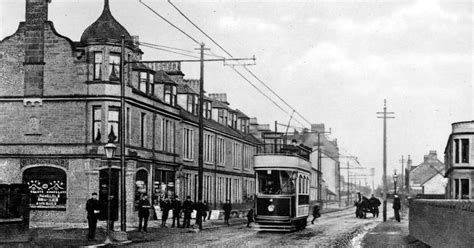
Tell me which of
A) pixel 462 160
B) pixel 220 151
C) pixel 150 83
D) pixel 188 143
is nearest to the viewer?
pixel 150 83

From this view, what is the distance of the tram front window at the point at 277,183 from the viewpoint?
30.1 m

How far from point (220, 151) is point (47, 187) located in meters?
22.8

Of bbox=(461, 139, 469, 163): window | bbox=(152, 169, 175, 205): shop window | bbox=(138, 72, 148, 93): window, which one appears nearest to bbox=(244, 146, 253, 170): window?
bbox=(461, 139, 469, 163): window

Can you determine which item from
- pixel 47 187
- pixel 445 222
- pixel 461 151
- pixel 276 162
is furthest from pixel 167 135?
pixel 461 151

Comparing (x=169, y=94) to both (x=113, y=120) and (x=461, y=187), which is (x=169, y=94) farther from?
(x=461, y=187)

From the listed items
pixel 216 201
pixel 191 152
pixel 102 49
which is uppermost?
pixel 102 49

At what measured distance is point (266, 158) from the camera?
3047 cm

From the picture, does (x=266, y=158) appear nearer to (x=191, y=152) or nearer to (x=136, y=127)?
(x=136, y=127)

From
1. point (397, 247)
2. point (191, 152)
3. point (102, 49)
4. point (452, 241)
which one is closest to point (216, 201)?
point (191, 152)

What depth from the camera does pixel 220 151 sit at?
56.4 meters

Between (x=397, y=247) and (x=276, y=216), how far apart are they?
26.2ft

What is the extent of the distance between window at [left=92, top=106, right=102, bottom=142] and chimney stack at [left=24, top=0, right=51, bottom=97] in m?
3.08

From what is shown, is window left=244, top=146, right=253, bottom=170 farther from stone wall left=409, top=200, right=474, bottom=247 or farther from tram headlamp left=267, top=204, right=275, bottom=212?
stone wall left=409, top=200, right=474, bottom=247

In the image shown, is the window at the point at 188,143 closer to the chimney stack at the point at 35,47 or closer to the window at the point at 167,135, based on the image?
the window at the point at 167,135
